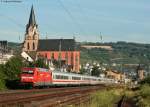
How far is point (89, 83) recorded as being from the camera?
11269 centimetres

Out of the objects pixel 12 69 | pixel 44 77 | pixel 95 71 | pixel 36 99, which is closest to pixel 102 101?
pixel 36 99

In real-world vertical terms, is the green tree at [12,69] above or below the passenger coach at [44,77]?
above

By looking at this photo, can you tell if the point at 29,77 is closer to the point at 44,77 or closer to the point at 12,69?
the point at 44,77

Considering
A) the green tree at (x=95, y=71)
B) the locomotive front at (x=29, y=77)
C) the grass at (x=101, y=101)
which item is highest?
the green tree at (x=95, y=71)

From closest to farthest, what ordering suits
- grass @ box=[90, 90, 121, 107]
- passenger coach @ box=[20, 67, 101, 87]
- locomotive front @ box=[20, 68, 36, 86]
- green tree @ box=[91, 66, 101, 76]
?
grass @ box=[90, 90, 121, 107] < locomotive front @ box=[20, 68, 36, 86] < passenger coach @ box=[20, 67, 101, 87] < green tree @ box=[91, 66, 101, 76]

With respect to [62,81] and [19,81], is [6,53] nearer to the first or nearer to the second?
[62,81]

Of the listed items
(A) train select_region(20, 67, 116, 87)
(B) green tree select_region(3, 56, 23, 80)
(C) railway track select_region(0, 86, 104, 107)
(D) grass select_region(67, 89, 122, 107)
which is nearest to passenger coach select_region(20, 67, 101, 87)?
(A) train select_region(20, 67, 116, 87)

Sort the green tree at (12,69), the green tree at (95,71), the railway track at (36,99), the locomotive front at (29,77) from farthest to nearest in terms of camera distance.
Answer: the green tree at (95,71), the green tree at (12,69), the locomotive front at (29,77), the railway track at (36,99)

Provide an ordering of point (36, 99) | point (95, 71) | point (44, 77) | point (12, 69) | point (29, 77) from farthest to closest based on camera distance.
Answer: point (95, 71), point (12, 69), point (44, 77), point (29, 77), point (36, 99)

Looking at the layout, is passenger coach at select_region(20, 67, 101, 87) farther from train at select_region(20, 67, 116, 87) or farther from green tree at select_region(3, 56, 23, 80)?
green tree at select_region(3, 56, 23, 80)

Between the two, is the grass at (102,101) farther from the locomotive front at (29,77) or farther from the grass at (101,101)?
the locomotive front at (29,77)

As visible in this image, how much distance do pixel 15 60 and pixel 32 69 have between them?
14.9m

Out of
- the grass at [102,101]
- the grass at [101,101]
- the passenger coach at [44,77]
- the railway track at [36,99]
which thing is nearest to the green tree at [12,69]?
the passenger coach at [44,77]

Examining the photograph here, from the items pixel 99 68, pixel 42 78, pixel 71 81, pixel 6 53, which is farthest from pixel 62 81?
pixel 99 68
